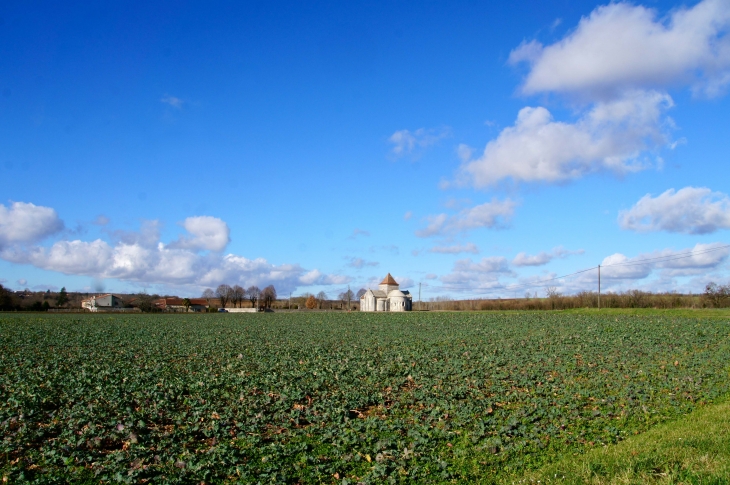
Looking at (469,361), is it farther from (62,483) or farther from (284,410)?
(62,483)

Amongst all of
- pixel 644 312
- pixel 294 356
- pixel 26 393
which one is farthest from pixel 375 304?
pixel 26 393

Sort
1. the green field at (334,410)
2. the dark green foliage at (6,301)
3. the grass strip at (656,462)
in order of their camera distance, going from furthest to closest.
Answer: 1. the dark green foliage at (6,301)
2. the green field at (334,410)
3. the grass strip at (656,462)

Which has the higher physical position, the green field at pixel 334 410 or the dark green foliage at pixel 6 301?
the dark green foliage at pixel 6 301

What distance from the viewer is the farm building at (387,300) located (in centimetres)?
11700

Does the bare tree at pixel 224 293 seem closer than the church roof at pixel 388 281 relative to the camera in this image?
No

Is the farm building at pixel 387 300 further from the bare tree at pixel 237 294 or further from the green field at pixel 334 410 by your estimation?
the green field at pixel 334 410

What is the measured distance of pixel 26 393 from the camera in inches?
579

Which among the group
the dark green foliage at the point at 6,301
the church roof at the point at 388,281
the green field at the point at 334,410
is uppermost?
the church roof at the point at 388,281

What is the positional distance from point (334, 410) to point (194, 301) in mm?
178307

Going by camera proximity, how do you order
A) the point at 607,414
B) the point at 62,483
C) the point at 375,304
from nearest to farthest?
the point at 62,483 < the point at 607,414 < the point at 375,304

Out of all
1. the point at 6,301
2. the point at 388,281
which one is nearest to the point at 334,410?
the point at 388,281

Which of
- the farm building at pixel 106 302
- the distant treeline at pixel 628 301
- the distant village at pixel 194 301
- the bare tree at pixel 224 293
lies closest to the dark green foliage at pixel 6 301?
the distant village at pixel 194 301

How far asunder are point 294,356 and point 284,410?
10239mm

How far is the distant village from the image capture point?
4710 inches
